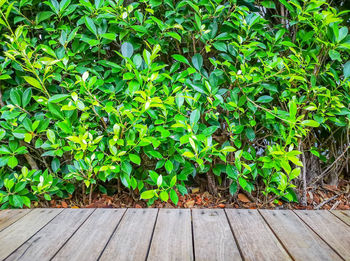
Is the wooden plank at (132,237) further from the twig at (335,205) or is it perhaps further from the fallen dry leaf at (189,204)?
the twig at (335,205)

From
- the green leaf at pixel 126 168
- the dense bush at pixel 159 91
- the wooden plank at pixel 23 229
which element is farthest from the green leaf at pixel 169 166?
the wooden plank at pixel 23 229

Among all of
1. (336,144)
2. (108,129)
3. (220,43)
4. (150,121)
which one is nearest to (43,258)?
(108,129)

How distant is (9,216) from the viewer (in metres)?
1.21

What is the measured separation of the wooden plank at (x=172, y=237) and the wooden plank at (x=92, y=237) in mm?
198

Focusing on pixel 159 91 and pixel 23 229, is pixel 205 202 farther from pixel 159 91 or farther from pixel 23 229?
pixel 23 229

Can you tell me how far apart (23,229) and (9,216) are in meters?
0.22

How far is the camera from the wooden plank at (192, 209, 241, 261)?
34.1 inches

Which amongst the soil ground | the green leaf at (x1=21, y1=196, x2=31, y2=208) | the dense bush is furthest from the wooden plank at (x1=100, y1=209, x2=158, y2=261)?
the green leaf at (x1=21, y1=196, x2=31, y2=208)

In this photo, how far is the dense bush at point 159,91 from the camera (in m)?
1.28

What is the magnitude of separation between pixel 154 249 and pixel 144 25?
114 cm

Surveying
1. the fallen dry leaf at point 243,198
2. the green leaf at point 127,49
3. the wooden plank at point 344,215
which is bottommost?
the fallen dry leaf at point 243,198

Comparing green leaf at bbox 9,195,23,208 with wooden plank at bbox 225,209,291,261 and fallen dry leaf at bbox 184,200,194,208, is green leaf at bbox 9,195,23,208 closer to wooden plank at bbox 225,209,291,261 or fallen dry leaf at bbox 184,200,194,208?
fallen dry leaf at bbox 184,200,194,208

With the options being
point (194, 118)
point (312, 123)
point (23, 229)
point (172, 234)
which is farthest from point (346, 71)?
point (23, 229)

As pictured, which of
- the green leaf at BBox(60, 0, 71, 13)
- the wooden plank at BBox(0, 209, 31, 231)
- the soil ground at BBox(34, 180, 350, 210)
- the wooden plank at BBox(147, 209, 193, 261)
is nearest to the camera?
the wooden plank at BBox(147, 209, 193, 261)
